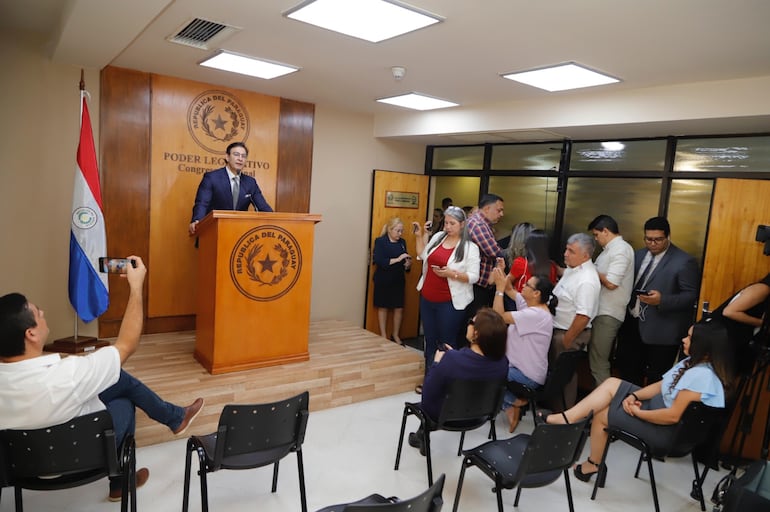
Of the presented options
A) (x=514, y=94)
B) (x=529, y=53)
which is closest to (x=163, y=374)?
(x=529, y=53)

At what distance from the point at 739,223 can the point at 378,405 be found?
3.08m

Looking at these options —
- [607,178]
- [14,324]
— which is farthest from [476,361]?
[607,178]

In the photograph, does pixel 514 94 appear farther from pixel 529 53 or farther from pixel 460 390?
pixel 460 390

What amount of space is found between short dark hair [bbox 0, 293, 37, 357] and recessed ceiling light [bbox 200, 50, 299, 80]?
7.78ft

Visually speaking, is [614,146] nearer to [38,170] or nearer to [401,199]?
[401,199]

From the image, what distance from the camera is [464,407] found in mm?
2857

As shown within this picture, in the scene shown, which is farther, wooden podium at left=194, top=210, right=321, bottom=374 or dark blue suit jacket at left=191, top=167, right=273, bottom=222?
dark blue suit jacket at left=191, top=167, right=273, bottom=222

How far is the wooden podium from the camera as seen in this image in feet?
11.8

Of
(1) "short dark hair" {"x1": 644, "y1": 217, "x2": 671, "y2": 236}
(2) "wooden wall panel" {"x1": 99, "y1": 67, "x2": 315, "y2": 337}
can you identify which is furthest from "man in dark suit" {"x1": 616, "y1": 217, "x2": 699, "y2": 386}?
(2) "wooden wall panel" {"x1": 99, "y1": 67, "x2": 315, "y2": 337}

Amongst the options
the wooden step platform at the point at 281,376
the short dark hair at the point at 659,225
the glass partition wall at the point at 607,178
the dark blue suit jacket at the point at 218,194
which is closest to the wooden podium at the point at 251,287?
the wooden step platform at the point at 281,376

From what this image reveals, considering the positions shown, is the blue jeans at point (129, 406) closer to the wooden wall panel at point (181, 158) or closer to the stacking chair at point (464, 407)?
the stacking chair at point (464, 407)

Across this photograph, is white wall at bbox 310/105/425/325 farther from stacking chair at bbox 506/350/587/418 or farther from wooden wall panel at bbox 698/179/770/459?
wooden wall panel at bbox 698/179/770/459

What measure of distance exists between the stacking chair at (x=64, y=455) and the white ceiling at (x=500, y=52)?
210cm

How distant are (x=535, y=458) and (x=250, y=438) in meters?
1.29
